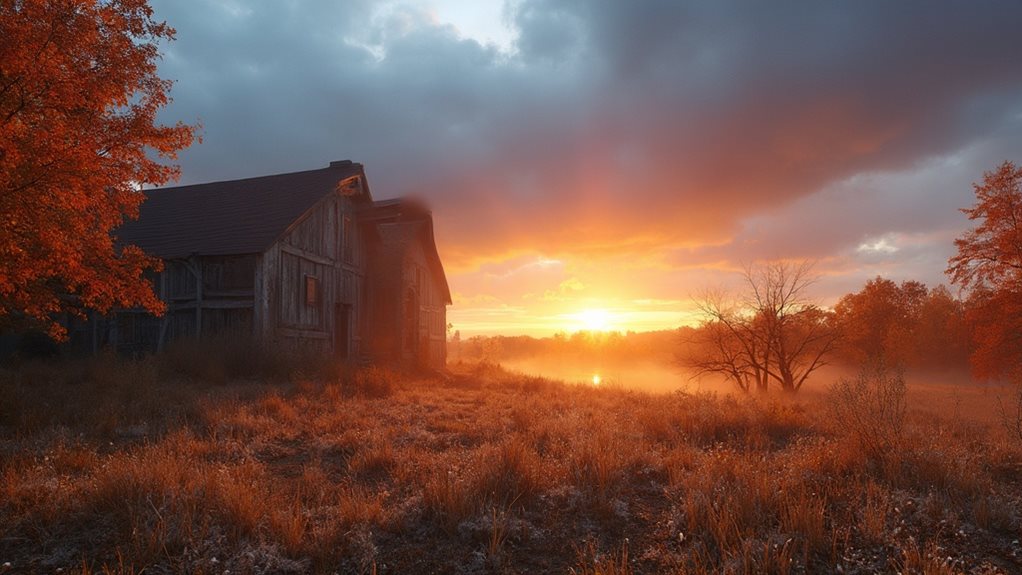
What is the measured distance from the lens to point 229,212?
18484mm

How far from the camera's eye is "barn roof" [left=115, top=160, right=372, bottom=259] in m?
16.1

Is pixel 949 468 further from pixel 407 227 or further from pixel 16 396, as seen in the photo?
pixel 407 227

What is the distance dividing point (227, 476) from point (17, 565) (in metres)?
1.50

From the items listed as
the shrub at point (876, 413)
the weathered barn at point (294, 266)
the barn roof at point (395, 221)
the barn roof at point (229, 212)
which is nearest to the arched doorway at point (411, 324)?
the weathered barn at point (294, 266)

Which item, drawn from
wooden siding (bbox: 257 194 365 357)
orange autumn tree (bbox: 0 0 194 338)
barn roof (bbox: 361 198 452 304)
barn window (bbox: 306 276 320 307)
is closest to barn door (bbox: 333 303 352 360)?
wooden siding (bbox: 257 194 365 357)

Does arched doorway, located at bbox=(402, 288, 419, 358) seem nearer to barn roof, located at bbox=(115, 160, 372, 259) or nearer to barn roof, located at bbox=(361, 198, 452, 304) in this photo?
barn roof, located at bbox=(361, 198, 452, 304)

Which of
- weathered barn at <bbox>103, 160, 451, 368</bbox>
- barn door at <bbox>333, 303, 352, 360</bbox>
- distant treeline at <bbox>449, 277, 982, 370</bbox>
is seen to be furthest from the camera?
distant treeline at <bbox>449, 277, 982, 370</bbox>

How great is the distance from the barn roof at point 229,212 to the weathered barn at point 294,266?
0.19ft

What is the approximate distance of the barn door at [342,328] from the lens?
64.4 ft

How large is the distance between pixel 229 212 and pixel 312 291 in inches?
176

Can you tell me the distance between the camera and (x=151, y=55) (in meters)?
8.80

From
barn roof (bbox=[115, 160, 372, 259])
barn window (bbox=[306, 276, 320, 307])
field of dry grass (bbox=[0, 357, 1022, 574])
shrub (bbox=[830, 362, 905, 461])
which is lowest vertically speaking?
field of dry grass (bbox=[0, 357, 1022, 574])

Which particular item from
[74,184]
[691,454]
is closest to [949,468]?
[691,454]

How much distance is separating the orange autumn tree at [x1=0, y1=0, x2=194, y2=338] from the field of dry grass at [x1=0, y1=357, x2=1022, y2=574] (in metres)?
2.33
